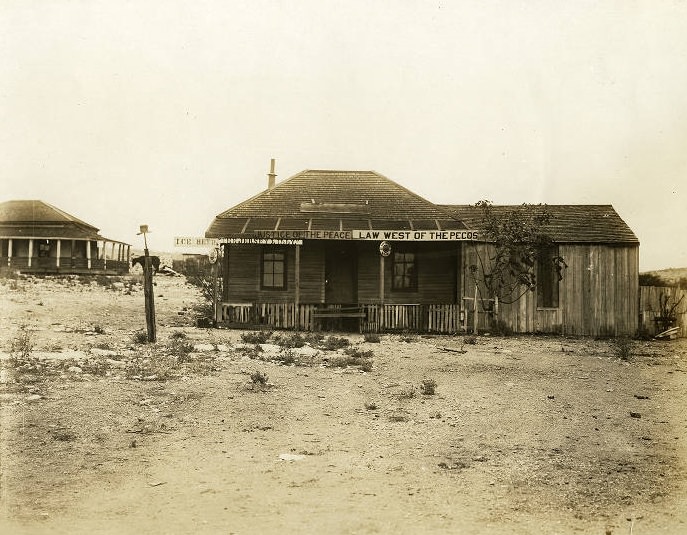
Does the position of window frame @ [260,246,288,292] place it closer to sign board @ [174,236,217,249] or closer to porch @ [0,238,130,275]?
sign board @ [174,236,217,249]

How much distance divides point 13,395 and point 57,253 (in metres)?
41.0

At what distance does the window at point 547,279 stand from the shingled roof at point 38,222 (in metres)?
37.6

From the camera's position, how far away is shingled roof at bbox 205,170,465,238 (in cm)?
1978

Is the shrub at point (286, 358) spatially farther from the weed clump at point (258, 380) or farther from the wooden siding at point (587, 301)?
the wooden siding at point (587, 301)

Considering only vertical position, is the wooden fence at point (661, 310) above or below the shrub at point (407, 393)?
above

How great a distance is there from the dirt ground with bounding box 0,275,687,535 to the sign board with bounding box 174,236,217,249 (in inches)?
214

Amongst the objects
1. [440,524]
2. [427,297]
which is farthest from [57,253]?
[440,524]

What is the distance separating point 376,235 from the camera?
59.8ft

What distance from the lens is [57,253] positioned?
45406mm

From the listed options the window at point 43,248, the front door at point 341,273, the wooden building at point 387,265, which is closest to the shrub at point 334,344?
the wooden building at point 387,265

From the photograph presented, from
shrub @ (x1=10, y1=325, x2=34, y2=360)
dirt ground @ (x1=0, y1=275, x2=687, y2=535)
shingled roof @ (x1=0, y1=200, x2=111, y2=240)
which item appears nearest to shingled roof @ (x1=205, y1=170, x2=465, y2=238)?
shrub @ (x1=10, y1=325, x2=34, y2=360)

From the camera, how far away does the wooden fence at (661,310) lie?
1848 cm

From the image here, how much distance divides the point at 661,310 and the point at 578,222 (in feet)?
12.8

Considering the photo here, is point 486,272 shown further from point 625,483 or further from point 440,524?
point 440,524
